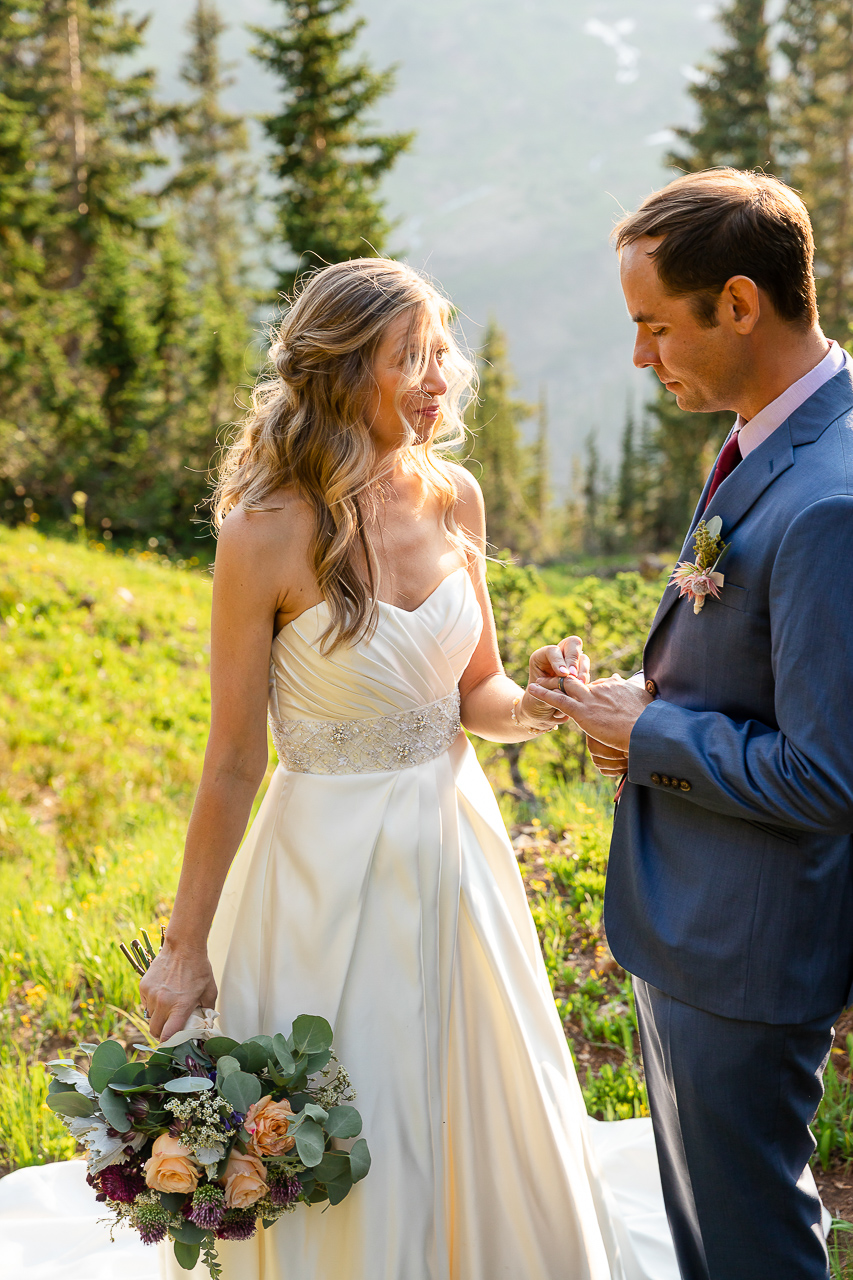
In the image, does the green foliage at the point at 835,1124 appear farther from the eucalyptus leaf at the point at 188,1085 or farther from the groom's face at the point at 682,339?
the groom's face at the point at 682,339

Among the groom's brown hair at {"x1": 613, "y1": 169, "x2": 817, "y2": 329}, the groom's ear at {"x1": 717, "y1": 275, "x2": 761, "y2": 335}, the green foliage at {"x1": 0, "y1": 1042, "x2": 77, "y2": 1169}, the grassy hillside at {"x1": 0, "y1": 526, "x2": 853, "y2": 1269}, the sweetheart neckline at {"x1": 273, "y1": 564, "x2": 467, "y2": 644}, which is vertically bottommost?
the green foliage at {"x1": 0, "y1": 1042, "x2": 77, "y2": 1169}

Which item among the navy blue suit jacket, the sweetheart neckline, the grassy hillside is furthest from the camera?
the grassy hillside

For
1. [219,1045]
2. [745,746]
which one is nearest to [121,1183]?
[219,1045]

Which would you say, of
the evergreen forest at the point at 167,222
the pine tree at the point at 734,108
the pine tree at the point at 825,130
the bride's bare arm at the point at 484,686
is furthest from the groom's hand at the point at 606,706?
the pine tree at the point at 825,130

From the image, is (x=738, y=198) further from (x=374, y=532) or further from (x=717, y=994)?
(x=717, y=994)

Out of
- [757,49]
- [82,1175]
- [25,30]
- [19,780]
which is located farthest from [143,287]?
[82,1175]

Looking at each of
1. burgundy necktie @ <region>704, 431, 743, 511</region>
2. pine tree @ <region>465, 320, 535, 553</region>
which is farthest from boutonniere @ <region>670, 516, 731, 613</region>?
pine tree @ <region>465, 320, 535, 553</region>

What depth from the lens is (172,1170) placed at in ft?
6.06

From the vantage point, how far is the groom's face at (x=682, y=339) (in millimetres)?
1888

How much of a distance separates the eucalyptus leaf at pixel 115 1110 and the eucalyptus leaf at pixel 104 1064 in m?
0.02

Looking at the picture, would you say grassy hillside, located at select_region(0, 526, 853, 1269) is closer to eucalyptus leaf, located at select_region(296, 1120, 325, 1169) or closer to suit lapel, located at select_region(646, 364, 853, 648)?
eucalyptus leaf, located at select_region(296, 1120, 325, 1169)

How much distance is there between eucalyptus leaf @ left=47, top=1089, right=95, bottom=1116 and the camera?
6.28 ft

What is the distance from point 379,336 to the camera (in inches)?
91.7

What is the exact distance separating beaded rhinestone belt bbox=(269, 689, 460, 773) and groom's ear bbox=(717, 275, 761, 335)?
1.17 metres
